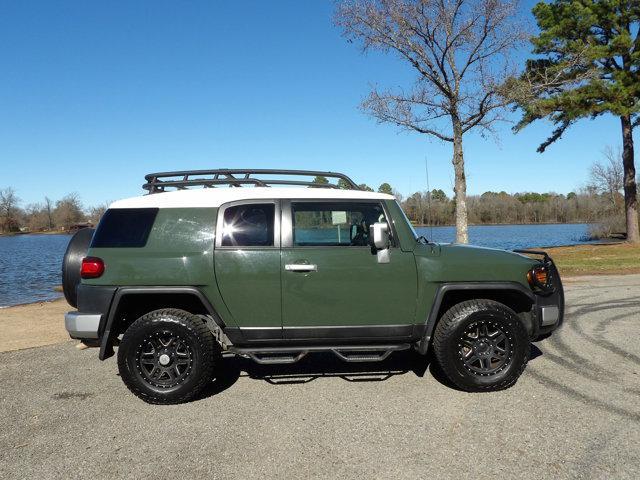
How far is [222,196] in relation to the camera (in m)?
→ 4.10

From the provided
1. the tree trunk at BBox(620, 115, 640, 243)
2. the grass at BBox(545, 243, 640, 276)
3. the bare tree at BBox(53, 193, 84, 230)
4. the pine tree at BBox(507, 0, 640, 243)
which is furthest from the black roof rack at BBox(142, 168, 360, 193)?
the bare tree at BBox(53, 193, 84, 230)

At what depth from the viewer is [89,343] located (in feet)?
13.0

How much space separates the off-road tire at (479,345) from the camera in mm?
3979

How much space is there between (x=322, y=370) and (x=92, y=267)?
251cm

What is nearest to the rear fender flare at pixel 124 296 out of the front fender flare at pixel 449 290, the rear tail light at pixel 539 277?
the front fender flare at pixel 449 290

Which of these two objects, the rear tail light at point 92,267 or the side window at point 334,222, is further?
the side window at point 334,222

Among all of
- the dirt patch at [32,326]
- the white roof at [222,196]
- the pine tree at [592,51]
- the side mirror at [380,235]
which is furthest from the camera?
the pine tree at [592,51]

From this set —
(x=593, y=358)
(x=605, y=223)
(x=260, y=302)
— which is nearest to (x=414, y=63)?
(x=593, y=358)

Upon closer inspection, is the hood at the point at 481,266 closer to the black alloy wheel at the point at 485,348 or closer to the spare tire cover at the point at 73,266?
the black alloy wheel at the point at 485,348

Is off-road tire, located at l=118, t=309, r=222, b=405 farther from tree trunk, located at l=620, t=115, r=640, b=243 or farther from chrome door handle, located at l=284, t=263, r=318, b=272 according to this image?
tree trunk, located at l=620, t=115, r=640, b=243

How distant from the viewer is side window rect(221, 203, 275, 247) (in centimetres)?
400

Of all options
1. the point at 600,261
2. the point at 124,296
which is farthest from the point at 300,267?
the point at 600,261

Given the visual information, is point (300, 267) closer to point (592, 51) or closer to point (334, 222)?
point (334, 222)

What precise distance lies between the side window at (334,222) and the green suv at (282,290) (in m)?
0.01
